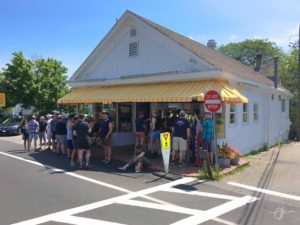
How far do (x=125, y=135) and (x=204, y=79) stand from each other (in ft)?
19.9

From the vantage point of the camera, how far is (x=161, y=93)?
13.5 metres

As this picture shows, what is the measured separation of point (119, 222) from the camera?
243 inches

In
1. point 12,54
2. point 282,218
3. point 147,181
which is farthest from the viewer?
point 12,54

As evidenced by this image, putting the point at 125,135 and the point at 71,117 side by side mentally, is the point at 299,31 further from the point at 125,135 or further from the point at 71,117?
the point at 71,117

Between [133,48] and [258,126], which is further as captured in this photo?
[258,126]

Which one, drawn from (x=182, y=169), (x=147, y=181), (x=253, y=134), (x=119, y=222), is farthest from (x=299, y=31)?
(x=119, y=222)

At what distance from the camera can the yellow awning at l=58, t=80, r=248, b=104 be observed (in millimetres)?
12440

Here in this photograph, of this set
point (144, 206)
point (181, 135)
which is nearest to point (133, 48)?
point (181, 135)

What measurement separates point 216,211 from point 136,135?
6.87 metres

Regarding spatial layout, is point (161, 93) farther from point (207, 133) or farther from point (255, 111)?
point (255, 111)

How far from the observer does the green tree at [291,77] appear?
94.0 feet

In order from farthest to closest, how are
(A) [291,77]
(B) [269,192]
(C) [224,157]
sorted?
(A) [291,77] → (C) [224,157] → (B) [269,192]

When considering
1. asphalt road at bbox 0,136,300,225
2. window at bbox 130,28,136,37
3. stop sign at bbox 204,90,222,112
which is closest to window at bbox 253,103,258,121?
asphalt road at bbox 0,136,300,225

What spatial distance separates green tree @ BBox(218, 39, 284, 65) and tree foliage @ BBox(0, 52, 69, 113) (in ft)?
110
